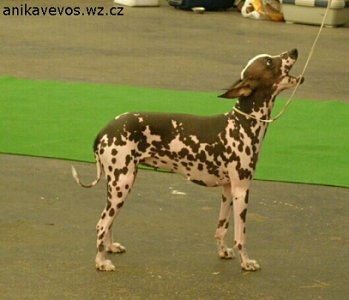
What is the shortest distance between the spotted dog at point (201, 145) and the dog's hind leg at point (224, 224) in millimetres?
129

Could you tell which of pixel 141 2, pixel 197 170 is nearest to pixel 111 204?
pixel 197 170

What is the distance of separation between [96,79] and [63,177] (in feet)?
15.1

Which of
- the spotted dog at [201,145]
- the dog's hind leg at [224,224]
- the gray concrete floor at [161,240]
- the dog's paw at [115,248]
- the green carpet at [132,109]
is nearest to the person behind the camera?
the gray concrete floor at [161,240]

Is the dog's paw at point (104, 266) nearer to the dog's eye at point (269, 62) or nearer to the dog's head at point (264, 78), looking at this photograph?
the dog's head at point (264, 78)

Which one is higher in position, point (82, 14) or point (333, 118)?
→ point (333, 118)

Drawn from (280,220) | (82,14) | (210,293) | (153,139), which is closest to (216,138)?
(153,139)

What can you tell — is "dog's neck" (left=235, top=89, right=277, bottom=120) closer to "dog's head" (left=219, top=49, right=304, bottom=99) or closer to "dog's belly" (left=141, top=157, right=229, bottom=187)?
"dog's head" (left=219, top=49, right=304, bottom=99)

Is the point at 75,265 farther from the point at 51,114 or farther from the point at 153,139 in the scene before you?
the point at 51,114

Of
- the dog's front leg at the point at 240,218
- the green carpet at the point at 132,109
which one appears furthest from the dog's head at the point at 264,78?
the green carpet at the point at 132,109

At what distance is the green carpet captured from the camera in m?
8.49

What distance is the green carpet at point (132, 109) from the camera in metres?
8.49

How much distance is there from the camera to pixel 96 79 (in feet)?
40.8

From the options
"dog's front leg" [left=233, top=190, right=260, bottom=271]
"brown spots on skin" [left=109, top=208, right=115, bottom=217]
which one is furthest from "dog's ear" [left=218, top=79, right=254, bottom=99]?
"brown spots on skin" [left=109, top=208, right=115, bottom=217]

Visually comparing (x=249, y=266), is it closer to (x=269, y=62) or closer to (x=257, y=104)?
(x=257, y=104)
